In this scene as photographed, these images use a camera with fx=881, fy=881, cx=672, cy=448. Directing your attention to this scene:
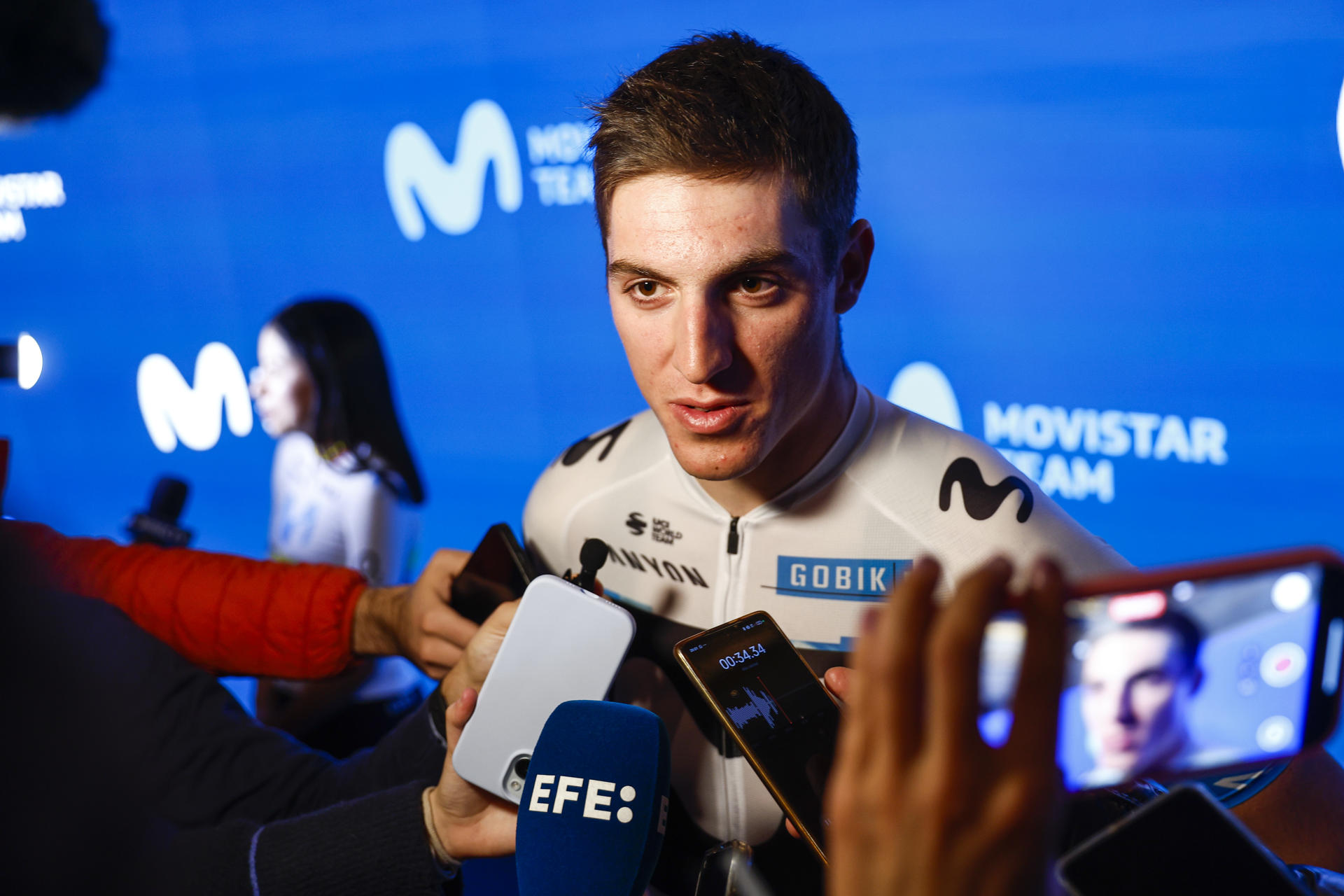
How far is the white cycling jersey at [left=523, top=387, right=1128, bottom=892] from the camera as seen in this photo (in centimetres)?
105

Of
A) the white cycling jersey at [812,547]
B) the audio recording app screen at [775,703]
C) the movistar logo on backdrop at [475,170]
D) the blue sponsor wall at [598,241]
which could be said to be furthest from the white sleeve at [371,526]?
the audio recording app screen at [775,703]

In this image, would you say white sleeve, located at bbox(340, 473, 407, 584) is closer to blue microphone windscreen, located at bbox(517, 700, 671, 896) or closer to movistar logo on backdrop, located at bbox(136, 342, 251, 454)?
movistar logo on backdrop, located at bbox(136, 342, 251, 454)

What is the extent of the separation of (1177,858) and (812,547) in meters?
0.59

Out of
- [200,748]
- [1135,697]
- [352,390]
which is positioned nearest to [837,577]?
[1135,697]

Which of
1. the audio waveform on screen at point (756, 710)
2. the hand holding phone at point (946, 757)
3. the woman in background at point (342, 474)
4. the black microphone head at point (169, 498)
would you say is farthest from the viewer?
the woman in background at point (342, 474)

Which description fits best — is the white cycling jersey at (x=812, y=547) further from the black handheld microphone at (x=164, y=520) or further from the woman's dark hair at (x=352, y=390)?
the woman's dark hair at (x=352, y=390)

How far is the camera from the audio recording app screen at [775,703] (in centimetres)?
72

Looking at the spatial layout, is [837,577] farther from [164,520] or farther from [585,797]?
[164,520]

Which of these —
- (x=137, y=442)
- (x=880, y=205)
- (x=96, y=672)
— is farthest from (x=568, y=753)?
(x=137, y=442)

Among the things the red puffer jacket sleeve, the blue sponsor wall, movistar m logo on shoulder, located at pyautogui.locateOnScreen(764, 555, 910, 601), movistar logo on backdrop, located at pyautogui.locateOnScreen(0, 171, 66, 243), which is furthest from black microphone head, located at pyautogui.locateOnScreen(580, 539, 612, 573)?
movistar logo on backdrop, located at pyautogui.locateOnScreen(0, 171, 66, 243)

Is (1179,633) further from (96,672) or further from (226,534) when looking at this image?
(226,534)

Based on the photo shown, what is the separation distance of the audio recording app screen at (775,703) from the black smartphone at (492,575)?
1.17 feet

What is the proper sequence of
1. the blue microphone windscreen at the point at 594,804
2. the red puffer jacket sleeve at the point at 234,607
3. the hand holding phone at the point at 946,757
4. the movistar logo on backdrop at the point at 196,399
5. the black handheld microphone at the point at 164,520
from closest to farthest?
the hand holding phone at the point at 946,757 → the blue microphone windscreen at the point at 594,804 → the red puffer jacket sleeve at the point at 234,607 → the black handheld microphone at the point at 164,520 → the movistar logo on backdrop at the point at 196,399

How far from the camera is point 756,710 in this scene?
2.54 ft
